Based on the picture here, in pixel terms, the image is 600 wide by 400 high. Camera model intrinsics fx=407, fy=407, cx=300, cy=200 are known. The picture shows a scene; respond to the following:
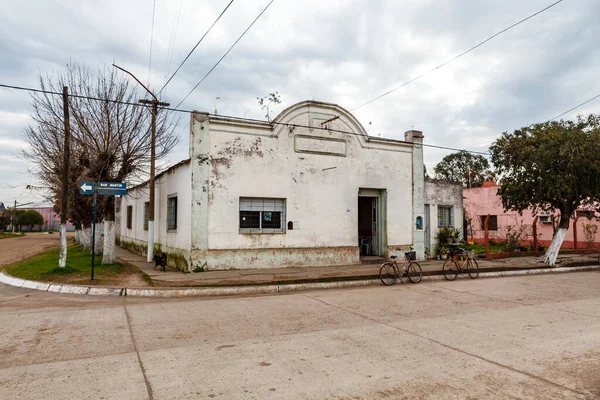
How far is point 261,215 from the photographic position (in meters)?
14.0

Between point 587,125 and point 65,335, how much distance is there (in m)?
18.8

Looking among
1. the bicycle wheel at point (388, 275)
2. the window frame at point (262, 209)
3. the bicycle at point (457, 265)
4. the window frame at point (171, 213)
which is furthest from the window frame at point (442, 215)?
the window frame at point (171, 213)

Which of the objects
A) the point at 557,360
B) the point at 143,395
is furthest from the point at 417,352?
the point at 143,395

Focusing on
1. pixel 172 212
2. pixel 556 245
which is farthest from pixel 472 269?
pixel 172 212

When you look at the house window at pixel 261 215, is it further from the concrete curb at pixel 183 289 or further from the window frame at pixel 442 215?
the window frame at pixel 442 215

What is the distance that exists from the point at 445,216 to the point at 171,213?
1228 cm

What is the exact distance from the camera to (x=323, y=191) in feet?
49.2

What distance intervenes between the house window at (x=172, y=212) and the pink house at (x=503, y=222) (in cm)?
1899

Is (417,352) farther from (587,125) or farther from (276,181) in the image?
(587,125)

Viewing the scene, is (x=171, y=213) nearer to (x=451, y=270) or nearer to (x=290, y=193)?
(x=290, y=193)

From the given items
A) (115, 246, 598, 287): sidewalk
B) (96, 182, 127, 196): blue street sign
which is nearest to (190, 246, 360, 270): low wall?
(115, 246, 598, 287): sidewalk

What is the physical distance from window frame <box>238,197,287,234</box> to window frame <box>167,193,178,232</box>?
2.87 metres

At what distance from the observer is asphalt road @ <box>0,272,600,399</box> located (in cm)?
429

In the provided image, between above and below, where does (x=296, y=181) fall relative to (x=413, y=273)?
above
